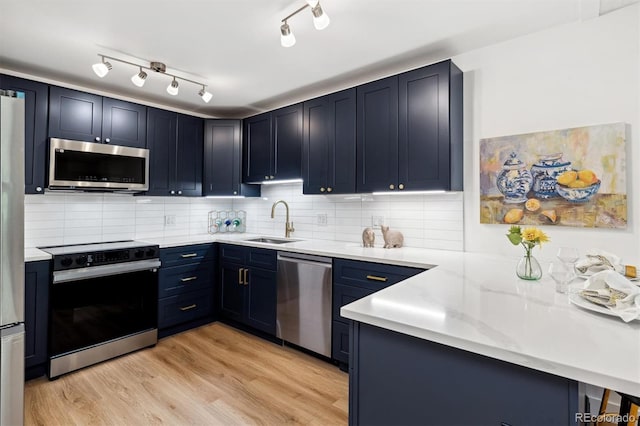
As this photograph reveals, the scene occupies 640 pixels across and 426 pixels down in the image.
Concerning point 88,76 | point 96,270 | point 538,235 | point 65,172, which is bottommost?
point 96,270

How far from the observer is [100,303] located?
2.71 meters

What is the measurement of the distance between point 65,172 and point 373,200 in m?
2.69

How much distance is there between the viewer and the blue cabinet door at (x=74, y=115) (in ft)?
9.16

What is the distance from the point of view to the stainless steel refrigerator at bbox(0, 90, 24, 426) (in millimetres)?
1453

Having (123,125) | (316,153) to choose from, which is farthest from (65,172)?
(316,153)

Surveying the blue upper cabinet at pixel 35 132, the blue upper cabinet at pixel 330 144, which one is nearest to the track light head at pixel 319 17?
the blue upper cabinet at pixel 330 144

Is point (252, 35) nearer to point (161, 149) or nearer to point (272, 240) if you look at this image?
point (161, 149)

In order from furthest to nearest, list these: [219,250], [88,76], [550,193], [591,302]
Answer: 1. [219,250]
2. [88,76]
3. [550,193]
4. [591,302]

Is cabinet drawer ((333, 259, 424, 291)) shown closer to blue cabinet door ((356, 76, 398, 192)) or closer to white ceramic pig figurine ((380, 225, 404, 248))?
white ceramic pig figurine ((380, 225, 404, 248))

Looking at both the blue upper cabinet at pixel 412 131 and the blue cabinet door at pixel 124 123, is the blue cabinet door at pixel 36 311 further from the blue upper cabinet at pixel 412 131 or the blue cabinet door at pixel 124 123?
the blue upper cabinet at pixel 412 131

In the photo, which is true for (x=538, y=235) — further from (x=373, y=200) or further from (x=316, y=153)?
(x=316, y=153)

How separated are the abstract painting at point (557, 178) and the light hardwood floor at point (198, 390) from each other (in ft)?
5.86

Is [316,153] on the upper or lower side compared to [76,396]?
upper

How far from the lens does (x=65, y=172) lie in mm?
2773
